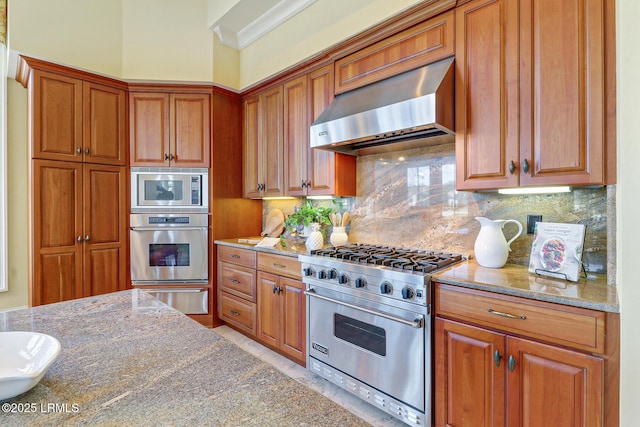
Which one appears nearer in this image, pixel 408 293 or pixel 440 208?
pixel 408 293

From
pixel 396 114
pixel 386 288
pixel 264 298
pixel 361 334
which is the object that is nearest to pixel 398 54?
pixel 396 114

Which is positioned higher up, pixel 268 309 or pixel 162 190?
pixel 162 190

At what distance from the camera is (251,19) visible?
3094 mm

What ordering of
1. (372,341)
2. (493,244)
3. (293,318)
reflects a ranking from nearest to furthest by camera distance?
1. (493,244)
2. (372,341)
3. (293,318)

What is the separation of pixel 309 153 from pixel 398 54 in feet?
3.42

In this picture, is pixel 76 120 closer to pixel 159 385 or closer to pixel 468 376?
pixel 159 385

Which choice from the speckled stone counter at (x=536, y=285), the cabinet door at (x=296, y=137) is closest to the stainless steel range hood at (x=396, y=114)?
the cabinet door at (x=296, y=137)

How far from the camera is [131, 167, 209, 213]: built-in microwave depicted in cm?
319

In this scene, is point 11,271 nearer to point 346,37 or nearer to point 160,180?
point 160,180

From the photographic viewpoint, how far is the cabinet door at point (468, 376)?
150cm

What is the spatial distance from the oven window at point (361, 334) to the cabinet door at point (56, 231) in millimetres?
2437

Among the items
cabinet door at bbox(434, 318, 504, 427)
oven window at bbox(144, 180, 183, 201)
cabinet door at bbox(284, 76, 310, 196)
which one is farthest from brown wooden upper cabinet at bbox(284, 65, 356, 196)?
cabinet door at bbox(434, 318, 504, 427)

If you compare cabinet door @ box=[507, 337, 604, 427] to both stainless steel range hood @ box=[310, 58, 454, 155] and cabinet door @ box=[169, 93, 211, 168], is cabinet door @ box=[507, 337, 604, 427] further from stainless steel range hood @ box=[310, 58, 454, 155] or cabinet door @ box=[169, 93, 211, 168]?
cabinet door @ box=[169, 93, 211, 168]

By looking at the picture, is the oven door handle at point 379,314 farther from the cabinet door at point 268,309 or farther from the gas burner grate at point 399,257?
the cabinet door at point 268,309
